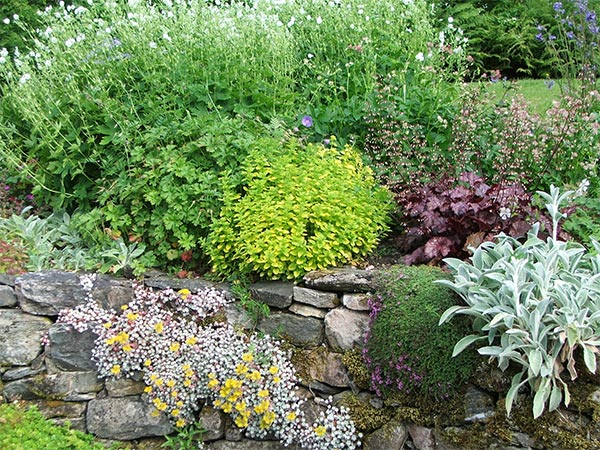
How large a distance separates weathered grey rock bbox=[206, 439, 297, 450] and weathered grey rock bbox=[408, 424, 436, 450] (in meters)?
0.71

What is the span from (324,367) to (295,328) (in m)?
0.29

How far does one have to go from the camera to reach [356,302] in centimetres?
357

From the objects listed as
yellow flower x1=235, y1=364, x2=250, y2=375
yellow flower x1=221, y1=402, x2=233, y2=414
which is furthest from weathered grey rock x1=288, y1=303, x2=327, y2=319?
yellow flower x1=221, y1=402, x2=233, y2=414

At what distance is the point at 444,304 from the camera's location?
10.9 feet

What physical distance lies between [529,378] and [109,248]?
9.16 ft

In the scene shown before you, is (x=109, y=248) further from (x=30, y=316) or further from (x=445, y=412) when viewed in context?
(x=445, y=412)

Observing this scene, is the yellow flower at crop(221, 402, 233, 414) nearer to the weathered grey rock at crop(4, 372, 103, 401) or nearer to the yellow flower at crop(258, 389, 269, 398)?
the yellow flower at crop(258, 389, 269, 398)

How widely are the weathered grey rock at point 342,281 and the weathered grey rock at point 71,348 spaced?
139 centimetres

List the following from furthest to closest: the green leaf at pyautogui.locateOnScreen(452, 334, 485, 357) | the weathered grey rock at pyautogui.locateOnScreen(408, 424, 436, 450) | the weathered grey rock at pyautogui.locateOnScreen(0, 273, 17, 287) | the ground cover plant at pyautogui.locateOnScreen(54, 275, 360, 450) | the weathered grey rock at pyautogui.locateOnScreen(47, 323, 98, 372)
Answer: the weathered grey rock at pyautogui.locateOnScreen(0, 273, 17, 287), the weathered grey rock at pyautogui.locateOnScreen(47, 323, 98, 372), the ground cover plant at pyautogui.locateOnScreen(54, 275, 360, 450), the weathered grey rock at pyautogui.locateOnScreen(408, 424, 436, 450), the green leaf at pyautogui.locateOnScreen(452, 334, 485, 357)

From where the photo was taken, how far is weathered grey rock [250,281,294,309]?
145 inches

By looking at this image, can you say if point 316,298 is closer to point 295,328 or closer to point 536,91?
point 295,328

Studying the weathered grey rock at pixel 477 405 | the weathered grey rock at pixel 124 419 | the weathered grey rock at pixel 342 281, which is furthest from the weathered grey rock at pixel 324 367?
the weathered grey rock at pixel 124 419

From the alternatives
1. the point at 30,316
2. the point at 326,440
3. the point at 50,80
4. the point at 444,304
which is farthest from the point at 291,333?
the point at 50,80

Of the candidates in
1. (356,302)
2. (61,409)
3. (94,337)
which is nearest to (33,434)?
(61,409)
